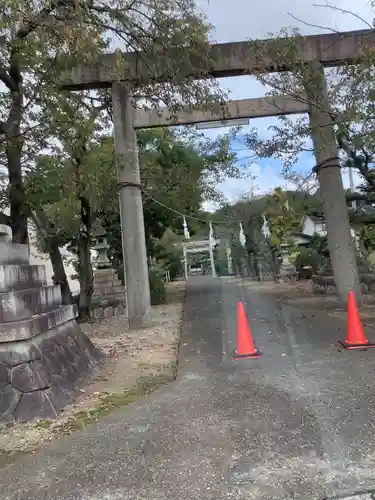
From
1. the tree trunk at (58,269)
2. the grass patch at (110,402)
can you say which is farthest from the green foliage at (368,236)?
the grass patch at (110,402)

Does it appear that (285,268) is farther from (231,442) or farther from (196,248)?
(231,442)

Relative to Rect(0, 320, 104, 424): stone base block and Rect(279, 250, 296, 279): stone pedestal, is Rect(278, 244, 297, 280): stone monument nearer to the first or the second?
Rect(279, 250, 296, 279): stone pedestal

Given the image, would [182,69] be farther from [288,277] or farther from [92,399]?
[288,277]

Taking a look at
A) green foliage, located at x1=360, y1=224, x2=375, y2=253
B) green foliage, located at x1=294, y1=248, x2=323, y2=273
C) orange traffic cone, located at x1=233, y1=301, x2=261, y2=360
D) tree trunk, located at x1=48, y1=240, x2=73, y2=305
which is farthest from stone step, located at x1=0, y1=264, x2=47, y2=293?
green foliage, located at x1=294, y1=248, x2=323, y2=273

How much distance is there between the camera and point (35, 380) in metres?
4.47

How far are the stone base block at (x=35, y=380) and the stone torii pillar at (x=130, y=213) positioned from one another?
16.7 feet

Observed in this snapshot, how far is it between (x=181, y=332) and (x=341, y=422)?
571 cm

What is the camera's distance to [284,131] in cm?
1023

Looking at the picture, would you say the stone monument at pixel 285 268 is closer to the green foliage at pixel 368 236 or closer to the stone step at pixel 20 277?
the green foliage at pixel 368 236

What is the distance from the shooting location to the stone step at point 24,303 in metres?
4.60

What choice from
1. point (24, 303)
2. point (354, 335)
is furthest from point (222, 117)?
point (24, 303)

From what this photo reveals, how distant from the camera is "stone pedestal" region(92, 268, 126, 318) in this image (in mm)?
13383

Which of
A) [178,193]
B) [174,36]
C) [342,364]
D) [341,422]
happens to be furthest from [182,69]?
[178,193]

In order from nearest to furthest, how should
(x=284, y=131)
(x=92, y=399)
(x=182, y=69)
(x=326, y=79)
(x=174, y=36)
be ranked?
1. (x=92, y=399)
2. (x=174, y=36)
3. (x=182, y=69)
4. (x=326, y=79)
5. (x=284, y=131)
